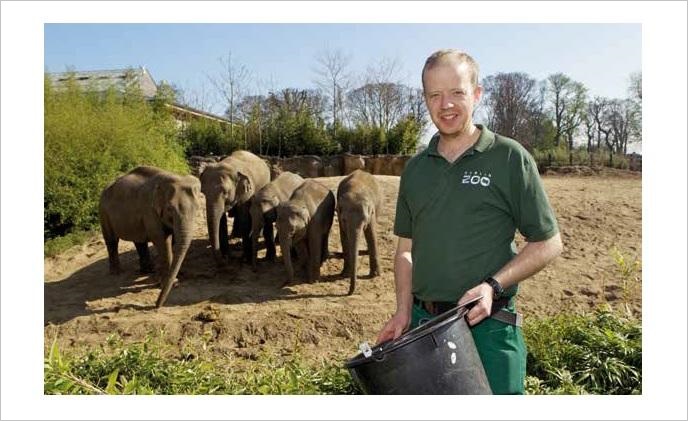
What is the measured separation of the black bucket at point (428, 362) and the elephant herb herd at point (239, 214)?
6059mm

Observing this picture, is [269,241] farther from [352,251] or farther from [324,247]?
[352,251]

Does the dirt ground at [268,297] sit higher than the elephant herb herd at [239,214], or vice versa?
the elephant herb herd at [239,214]

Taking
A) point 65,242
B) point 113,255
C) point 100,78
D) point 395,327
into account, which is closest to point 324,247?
point 113,255

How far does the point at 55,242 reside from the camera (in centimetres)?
1223

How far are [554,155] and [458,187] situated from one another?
748 inches

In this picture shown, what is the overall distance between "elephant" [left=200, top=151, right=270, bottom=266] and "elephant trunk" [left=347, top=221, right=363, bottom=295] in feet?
6.63

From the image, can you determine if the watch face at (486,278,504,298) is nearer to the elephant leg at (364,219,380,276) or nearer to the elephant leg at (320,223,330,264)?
the elephant leg at (364,219,380,276)

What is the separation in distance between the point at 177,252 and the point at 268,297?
1328 millimetres

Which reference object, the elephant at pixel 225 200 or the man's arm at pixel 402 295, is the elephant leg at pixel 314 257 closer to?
the elephant at pixel 225 200

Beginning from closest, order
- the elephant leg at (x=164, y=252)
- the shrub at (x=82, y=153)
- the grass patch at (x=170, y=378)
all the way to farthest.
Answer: the grass patch at (x=170, y=378)
the elephant leg at (x=164, y=252)
the shrub at (x=82, y=153)

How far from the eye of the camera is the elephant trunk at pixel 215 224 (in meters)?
9.58

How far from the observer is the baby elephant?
9.11 meters

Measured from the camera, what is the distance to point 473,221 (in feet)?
9.59

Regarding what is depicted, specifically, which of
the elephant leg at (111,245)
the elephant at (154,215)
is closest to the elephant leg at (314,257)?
the elephant at (154,215)
